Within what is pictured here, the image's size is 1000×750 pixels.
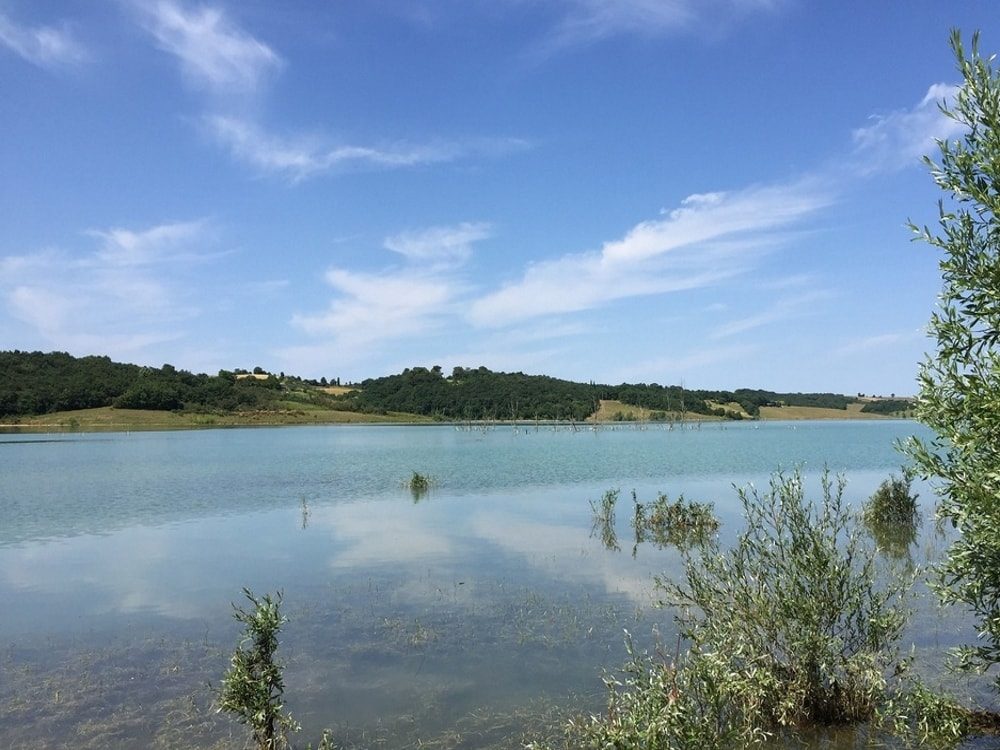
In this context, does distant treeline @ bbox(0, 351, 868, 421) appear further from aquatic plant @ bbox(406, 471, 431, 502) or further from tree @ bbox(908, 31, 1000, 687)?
tree @ bbox(908, 31, 1000, 687)

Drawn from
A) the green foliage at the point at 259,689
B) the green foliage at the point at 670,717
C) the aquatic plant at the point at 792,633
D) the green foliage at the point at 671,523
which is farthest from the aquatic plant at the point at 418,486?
the green foliage at the point at 670,717

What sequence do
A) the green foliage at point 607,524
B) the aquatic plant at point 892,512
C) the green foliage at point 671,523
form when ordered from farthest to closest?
the aquatic plant at point 892,512 → the green foliage at point 671,523 → the green foliage at point 607,524

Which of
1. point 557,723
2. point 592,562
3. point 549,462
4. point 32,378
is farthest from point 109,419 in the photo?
point 557,723

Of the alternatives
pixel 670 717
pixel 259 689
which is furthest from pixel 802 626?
pixel 259 689

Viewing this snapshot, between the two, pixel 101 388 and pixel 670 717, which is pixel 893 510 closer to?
pixel 670 717

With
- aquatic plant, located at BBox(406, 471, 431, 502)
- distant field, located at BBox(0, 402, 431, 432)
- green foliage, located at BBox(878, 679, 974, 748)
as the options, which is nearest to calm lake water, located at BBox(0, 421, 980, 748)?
aquatic plant, located at BBox(406, 471, 431, 502)

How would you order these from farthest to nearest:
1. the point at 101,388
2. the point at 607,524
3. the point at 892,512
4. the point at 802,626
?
the point at 101,388 → the point at 892,512 → the point at 607,524 → the point at 802,626

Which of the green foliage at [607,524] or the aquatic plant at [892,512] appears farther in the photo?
the aquatic plant at [892,512]

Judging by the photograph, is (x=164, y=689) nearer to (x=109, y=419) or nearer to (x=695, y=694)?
(x=695, y=694)

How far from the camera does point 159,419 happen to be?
140m

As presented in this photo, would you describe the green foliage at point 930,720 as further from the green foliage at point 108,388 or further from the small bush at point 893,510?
the green foliage at point 108,388

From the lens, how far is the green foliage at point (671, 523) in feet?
87.4

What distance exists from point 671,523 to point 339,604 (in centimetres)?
1498

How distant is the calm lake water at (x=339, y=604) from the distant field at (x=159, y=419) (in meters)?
99.1
